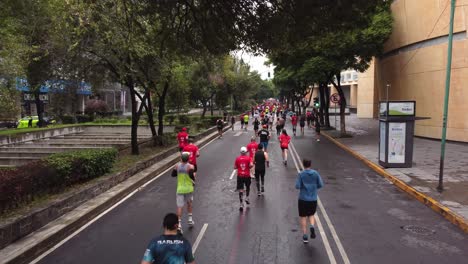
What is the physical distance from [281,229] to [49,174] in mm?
6146

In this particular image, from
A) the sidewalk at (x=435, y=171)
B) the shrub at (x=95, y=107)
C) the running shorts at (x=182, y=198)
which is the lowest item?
the sidewalk at (x=435, y=171)

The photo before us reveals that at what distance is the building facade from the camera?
24469 millimetres

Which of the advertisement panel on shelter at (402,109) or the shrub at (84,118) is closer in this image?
the advertisement panel on shelter at (402,109)

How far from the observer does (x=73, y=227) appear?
9.22 m

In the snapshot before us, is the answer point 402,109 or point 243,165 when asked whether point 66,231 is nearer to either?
point 243,165

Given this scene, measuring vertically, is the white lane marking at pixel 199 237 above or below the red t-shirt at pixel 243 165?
below

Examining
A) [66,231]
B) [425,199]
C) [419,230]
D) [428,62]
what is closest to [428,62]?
[428,62]

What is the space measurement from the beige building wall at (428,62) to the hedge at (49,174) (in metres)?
20.5

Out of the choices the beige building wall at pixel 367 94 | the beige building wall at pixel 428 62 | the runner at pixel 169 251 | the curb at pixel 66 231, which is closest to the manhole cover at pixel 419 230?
the runner at pixel 169 251

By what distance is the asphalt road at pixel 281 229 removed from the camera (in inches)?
301

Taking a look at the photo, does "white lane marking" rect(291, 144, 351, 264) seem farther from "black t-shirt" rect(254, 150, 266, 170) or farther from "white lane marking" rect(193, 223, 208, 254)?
"white lane marking" rect(193, 223, 208, 254)

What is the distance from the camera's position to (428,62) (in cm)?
2753

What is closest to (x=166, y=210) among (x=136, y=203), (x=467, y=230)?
(x=136, y=203)

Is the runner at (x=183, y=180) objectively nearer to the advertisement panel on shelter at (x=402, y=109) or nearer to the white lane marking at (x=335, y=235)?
the white lane marking at (x=335, y=235)
